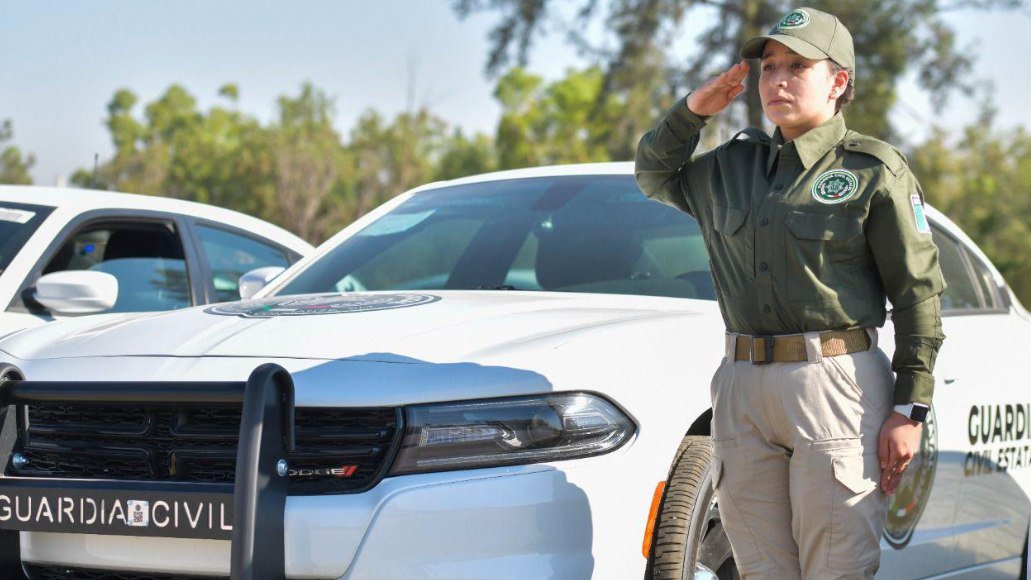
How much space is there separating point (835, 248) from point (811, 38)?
0.46 meters

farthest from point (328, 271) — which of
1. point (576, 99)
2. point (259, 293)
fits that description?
point (576, 99)

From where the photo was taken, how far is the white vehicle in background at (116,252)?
477 cm

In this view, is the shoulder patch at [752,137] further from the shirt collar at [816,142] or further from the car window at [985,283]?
the car window at [985,283]

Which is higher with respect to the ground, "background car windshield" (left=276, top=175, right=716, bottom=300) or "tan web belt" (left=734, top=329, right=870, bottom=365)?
"background car windshield" (left=276, top=175, right=716, bottom=300)

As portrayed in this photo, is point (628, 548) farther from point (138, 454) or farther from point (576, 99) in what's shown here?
point (576, 99)

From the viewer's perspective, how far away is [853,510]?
103 inches

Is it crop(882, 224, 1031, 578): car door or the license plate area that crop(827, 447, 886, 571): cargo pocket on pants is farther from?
the license plate area

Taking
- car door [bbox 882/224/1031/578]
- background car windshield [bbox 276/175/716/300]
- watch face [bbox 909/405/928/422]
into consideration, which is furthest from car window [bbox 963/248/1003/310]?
watch face [bbox 909/405/928/422]

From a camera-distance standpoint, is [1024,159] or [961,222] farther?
[1024,159]

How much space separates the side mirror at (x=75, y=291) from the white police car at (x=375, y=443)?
1071 millimetres

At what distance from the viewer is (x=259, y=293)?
426 cm

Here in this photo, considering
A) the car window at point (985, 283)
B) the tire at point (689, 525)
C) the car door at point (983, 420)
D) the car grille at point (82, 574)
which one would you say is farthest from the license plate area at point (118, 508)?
the car window at point (985, 283)

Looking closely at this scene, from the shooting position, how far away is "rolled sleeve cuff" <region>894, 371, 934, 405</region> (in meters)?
2.61

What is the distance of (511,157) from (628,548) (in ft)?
188
